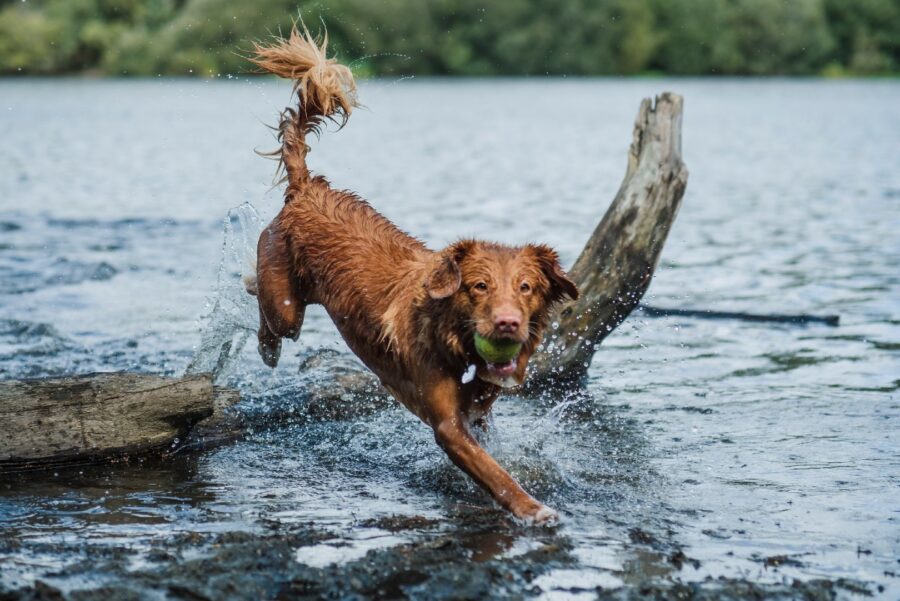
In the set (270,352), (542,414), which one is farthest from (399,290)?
(542,414)

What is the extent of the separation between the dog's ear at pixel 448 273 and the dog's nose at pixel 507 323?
0.36 m

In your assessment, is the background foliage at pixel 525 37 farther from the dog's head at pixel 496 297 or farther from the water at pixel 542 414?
the dog's head at pixel 496 297

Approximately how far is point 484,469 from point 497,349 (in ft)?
2.45

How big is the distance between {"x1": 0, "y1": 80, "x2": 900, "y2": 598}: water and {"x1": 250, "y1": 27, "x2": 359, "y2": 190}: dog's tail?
1.66m

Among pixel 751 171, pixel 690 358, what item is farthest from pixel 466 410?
pixel 751 171

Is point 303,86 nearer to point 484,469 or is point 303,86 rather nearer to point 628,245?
point 628,245

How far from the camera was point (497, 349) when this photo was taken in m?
6.16

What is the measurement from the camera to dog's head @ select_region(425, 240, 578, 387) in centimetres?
608

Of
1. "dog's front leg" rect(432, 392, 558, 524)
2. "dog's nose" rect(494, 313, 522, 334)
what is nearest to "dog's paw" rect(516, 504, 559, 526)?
"dog's front leg" rect(432, 392, 558, 524)

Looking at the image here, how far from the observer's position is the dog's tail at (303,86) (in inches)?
327

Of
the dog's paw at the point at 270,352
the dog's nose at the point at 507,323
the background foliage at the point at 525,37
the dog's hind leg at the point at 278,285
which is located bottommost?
the dog's paw at the point at 270,352

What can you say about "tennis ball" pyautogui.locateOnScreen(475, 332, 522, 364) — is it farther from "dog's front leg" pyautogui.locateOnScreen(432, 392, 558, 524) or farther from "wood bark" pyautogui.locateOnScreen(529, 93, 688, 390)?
"wood bark" pyautogui.locateOnScreen(529, 93, 688, 390)

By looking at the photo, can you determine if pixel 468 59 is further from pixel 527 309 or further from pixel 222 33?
pixel 527 309

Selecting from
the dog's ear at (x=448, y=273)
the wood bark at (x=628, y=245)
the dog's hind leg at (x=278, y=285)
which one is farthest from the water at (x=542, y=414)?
the dog's ear at (x=448, y=273)
